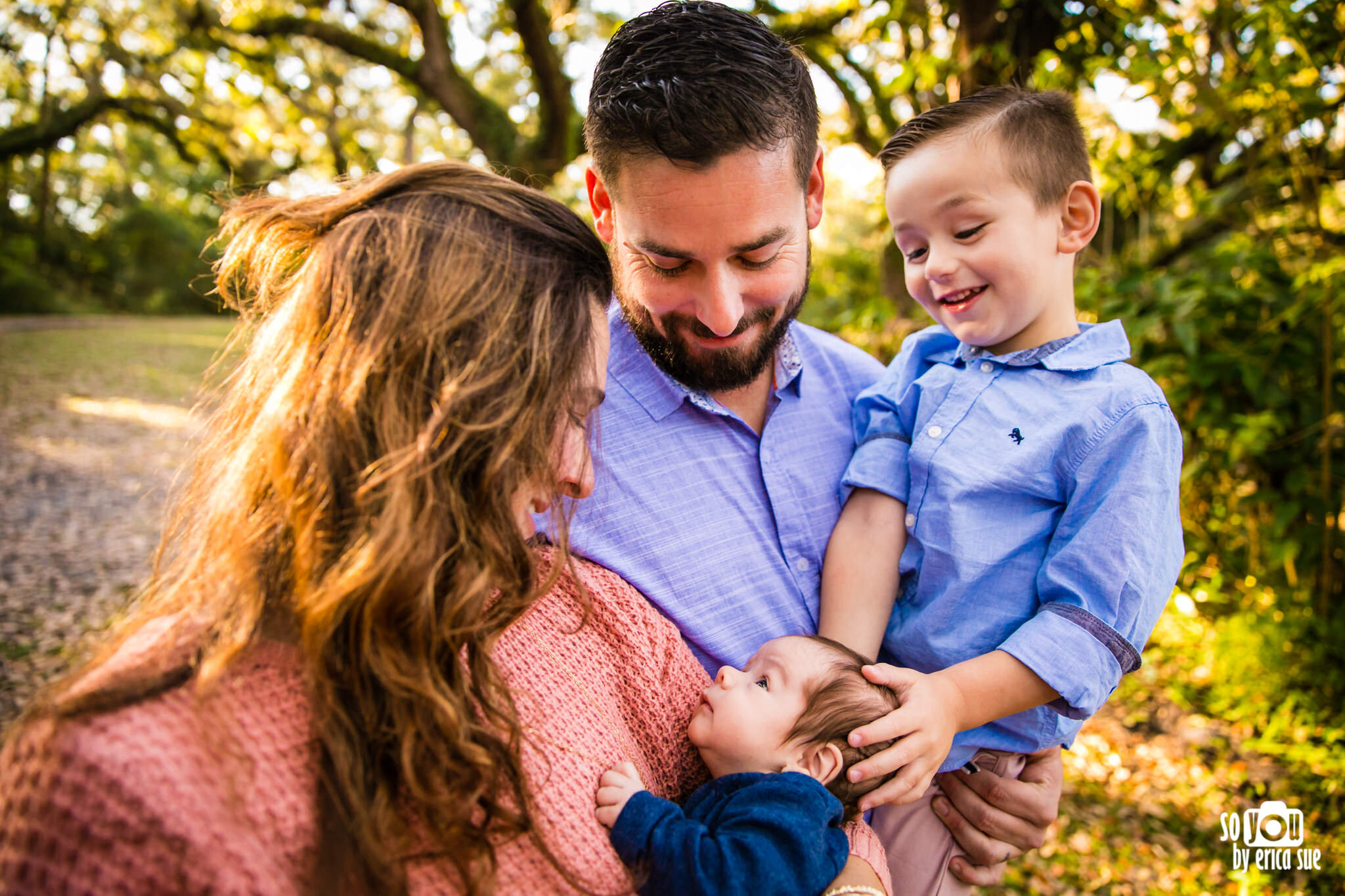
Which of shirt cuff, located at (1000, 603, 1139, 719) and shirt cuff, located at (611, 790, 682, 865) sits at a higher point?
shirt cuff, located at (1000, 603, 1139, 719)

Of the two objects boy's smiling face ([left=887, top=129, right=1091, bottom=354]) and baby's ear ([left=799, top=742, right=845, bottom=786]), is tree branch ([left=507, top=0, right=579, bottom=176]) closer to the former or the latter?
boy's smiling face ([left=887, top=129, right=1091, bottom=354])

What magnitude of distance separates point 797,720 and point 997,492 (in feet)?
2.21

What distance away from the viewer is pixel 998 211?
1.81 metres

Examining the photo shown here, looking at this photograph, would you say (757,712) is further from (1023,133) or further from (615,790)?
(1023,133)

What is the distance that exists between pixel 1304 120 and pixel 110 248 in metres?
30.4

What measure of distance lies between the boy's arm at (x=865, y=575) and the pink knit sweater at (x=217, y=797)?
0.69m

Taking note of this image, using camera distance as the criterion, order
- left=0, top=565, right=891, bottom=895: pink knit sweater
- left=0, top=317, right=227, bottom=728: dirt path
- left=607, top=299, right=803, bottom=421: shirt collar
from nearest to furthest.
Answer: left=0, top=565, right=891, bottom=895: pink knit sweater → left=607, top=299, right=803, bottom=421: shirt collar → left=0, top=317, right=227, bottom=728: dirt path

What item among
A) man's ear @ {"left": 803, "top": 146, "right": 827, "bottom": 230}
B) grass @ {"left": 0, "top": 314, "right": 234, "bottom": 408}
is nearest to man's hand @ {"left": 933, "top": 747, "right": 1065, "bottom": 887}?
man's ear @ {"left": 803, "top": 146, "right": 827, "bottom": 230}

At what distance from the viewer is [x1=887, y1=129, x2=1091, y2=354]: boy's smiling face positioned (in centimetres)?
181

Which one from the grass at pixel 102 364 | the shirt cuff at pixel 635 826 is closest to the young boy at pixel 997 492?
the shirt cuff at pixel 635 826

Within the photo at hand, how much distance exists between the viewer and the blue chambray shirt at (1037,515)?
1.60 m

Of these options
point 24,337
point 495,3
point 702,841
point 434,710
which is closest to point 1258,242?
point 702,841

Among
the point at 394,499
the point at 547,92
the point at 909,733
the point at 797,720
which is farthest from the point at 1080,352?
the point at 547,92

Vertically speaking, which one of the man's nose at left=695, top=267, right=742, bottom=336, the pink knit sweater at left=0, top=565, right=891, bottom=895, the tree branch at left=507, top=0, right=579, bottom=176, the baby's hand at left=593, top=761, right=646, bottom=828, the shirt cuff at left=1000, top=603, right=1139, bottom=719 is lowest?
the baby's hand at left=593, top=761, right=646, bottom=828
